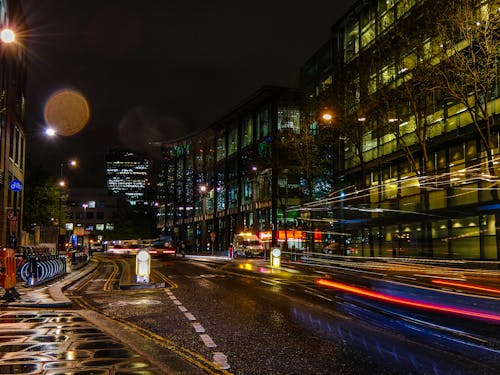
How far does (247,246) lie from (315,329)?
49682 mm

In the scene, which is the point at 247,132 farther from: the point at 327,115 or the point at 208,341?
the point at 208,341

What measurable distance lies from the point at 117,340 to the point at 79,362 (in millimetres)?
1924

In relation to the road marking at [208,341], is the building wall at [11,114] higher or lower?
higher

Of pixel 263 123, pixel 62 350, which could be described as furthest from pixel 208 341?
pixel 263 123

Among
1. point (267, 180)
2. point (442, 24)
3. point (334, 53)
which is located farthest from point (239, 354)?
point (267, 180)

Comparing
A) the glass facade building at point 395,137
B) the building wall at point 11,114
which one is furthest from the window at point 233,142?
the building wall at point 11,114

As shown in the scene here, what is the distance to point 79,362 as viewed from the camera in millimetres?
7832

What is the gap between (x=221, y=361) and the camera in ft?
26.2

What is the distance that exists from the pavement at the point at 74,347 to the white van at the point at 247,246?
45481 mm

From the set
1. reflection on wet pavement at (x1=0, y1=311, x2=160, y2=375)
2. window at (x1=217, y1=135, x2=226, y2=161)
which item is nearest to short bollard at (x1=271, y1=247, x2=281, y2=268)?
reflection on wet pavement at (x1=0, y1=311, x2=160, y2=375)

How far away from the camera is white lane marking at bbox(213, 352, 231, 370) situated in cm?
764

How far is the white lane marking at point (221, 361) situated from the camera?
25.1 feet

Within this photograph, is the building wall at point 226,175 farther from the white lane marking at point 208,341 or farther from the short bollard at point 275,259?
the white lane marking at point 208,341

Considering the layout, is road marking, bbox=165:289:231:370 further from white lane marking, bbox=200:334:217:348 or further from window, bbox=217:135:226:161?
window, bbox=217:135:226:161
